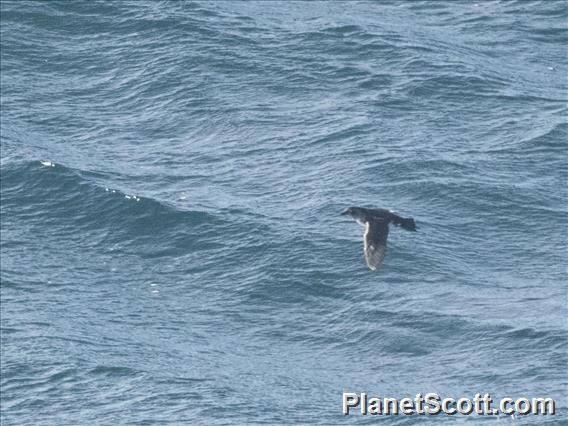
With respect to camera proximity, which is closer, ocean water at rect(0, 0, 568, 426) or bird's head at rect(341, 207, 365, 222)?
bird's head at rect(341, 207, 365, 222)

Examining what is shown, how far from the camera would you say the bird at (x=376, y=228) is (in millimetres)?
50531

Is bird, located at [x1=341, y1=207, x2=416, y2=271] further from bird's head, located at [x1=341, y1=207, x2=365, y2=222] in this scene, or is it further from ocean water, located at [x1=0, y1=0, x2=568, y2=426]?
ocean water, located at [x1=0, y1=0, x2=568, y2=426]

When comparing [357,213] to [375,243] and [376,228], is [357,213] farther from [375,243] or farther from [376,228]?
[375,243]

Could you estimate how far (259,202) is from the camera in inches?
3098

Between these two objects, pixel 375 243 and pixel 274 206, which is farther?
pixel 274 206

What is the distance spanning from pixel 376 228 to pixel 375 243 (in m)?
0.84

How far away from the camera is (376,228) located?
51875mm

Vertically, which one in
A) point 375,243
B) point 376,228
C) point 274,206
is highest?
point 376,228

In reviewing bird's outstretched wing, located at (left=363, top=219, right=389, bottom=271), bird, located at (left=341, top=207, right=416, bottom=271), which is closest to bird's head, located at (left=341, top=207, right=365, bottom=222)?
bird, located at (left=341, top=207, right=416, bottom=271)

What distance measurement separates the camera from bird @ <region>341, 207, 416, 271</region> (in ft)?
166

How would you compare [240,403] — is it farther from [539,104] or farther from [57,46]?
[57,46]

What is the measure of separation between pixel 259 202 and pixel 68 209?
8.17 meters

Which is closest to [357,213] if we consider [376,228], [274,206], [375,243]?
[376,228]

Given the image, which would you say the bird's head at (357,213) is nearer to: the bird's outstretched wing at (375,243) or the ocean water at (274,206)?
the bird's outstretched wing at (375,243)
